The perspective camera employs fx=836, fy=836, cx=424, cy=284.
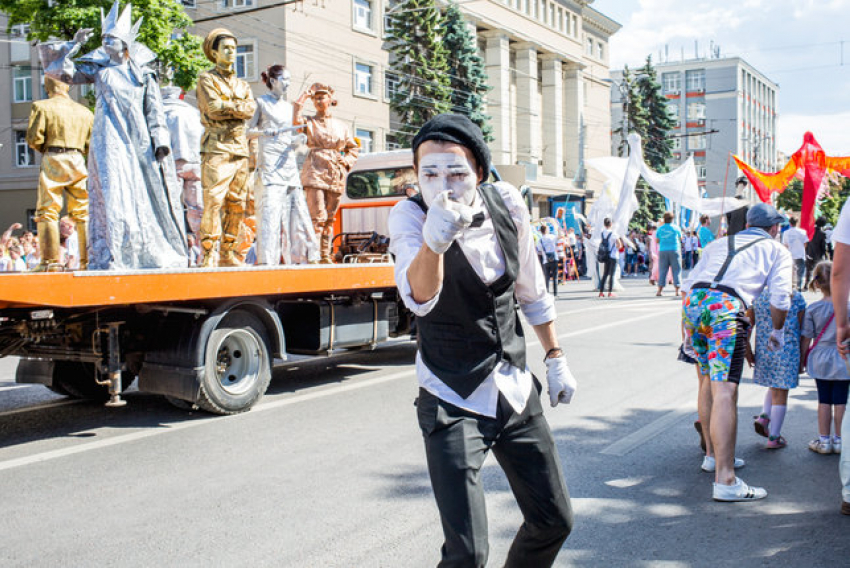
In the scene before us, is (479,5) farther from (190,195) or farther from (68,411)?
(68,411)

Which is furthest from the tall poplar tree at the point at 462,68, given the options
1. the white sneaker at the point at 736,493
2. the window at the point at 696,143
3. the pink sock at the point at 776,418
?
the window at the point at 696,143

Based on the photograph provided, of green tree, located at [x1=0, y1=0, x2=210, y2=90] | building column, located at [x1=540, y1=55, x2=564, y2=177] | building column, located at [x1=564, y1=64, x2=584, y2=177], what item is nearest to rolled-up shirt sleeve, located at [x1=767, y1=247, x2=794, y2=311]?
green tree, located at [x1=0, y1=0, x2=210, y2=90]

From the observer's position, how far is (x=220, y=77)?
8031 millimetres

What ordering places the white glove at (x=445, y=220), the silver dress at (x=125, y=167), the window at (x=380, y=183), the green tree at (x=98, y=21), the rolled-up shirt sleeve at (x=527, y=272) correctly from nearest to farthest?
the white glove at (x=445, y=220)
the rolled-up shirt sleeve at (x=527, y=272)
the silver dress at (x=125, y=167)
the window at (x=380, y=183)
the green tree at (x=98, y=21)

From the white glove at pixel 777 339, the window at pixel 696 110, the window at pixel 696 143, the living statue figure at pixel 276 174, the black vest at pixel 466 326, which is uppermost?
the window at pixel 696 110

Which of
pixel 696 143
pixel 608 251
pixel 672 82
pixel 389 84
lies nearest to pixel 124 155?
pixel 608 251

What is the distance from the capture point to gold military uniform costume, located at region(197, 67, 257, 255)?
7.92 metres

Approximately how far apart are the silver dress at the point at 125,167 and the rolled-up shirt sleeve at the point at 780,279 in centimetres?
528

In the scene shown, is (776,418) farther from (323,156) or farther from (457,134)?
(323,156)

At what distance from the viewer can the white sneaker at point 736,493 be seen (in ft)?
15.3

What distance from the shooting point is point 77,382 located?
25.0 feet

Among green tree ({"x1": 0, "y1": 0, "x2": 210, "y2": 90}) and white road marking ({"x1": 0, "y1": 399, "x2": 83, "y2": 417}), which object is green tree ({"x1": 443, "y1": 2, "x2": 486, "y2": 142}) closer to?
green tree ({"x1": 0, "y1": 0, "x2": 210, "y2": 90})

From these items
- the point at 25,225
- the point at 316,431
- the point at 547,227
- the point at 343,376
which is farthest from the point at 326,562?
the point at 25,225

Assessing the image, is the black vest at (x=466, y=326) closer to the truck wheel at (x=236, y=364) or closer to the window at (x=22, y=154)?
the truck wheel at (x=236, y=364)
